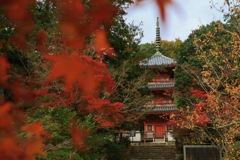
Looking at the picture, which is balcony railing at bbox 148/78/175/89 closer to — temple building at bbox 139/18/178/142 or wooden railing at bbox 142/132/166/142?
temple building at bbox 139/18/178/142

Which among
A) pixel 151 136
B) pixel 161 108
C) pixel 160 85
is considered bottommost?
pixel 151 136

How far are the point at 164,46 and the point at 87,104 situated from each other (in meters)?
23.5

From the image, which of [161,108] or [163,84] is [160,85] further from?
[161,108]

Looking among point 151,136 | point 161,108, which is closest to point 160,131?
point 151,136

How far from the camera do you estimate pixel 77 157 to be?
22.1 ft

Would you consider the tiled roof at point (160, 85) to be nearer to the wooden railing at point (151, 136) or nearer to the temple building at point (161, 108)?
the temple building at point (161, 108)

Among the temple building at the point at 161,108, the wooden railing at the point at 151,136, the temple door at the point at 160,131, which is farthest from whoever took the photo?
the temple door at the point at 160,131

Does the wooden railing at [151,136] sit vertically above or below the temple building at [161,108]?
below

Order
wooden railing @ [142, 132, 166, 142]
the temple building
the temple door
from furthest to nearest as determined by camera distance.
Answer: the temple door → wooden railing @ [142, 132, 166, 142] → the temple building

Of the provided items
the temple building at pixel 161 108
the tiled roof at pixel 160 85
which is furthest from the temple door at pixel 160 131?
the tiled roof at pixel 160 85

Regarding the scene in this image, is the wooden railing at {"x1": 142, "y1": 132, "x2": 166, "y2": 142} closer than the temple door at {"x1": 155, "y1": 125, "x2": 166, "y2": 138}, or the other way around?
the wooden railing at {"x1": 142, "y1": 132, "x2": 166, "y2": 142}

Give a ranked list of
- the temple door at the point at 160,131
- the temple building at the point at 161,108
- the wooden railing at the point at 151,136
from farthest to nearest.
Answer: the temple door at the point at 160,131 < the wooden railing at the point at 151,136 < the temple building at the point at 161,108

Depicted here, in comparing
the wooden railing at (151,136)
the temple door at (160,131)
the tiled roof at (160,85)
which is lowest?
the wooden railing at (151,136)

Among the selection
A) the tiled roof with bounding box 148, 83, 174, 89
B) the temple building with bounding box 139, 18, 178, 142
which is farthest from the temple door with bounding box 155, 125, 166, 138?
the tiled roof with bounding box 148, 83, 174, 89
